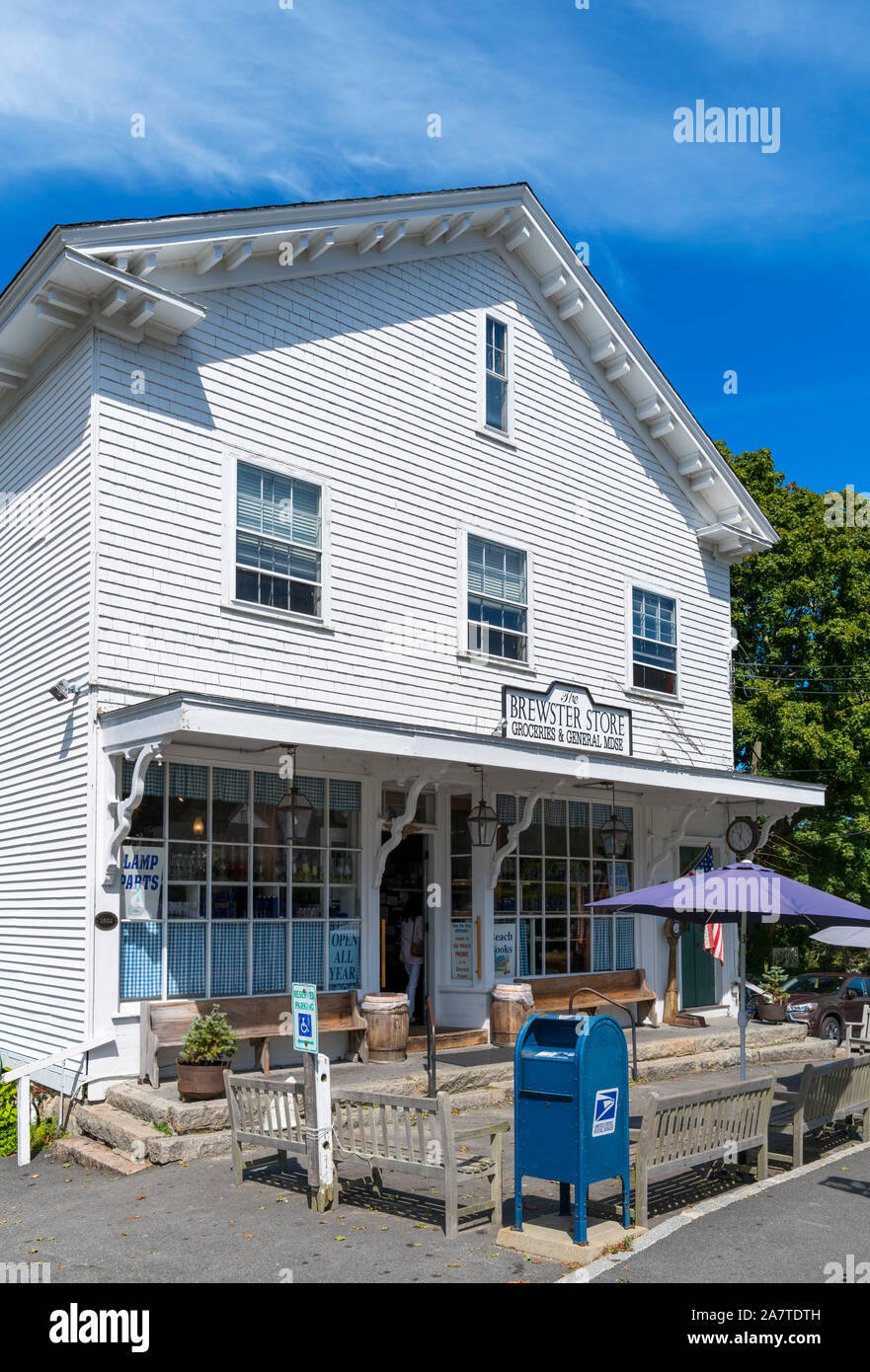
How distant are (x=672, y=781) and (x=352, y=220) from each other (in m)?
8.06

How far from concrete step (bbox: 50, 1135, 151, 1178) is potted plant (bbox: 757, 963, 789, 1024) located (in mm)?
13626

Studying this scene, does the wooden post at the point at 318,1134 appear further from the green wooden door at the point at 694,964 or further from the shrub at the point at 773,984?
the shrub at the point at 773,984

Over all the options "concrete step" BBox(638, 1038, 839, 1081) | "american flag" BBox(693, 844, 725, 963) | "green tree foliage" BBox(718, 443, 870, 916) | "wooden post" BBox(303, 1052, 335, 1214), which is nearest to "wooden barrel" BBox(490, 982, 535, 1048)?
"concrete step" BBox(638, 1038, 839, 1081)

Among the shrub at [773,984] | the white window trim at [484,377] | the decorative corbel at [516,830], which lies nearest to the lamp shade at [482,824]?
the decorative corbel at [516,830]

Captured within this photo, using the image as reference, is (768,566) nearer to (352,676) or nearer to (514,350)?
(514,350)

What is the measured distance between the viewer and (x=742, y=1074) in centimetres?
1084

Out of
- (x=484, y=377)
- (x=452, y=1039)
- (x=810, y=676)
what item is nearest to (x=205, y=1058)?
(x=452, y=1039)

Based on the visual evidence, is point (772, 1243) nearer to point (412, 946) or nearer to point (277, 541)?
point (412, 946)

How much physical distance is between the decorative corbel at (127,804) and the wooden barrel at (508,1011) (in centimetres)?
543

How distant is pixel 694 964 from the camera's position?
749 inches

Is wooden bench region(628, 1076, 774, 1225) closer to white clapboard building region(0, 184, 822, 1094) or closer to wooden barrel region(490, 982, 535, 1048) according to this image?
white clapboard building region(0, 184, 822, 1094)

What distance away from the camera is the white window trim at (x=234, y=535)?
12.5 meters

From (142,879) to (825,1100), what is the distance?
6.46 m
